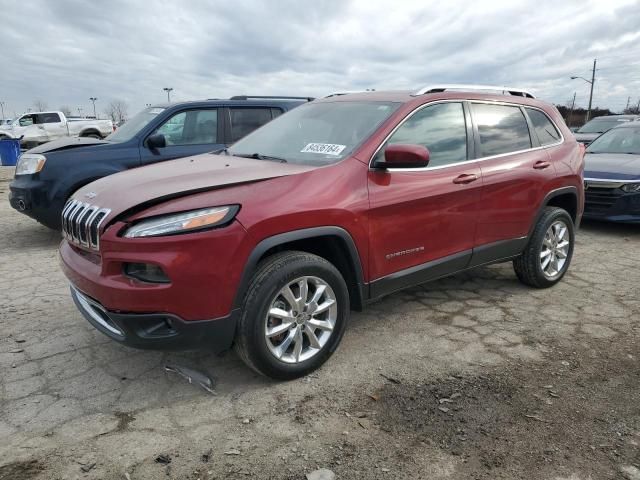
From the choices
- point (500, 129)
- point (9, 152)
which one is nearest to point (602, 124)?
point (500, 129)

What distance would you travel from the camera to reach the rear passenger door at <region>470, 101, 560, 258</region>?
3918 mm

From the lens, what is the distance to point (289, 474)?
2.24 m

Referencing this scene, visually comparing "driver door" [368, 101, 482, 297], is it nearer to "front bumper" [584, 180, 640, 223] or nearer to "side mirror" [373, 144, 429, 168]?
"side mirror" [373, 144, 429, 168]

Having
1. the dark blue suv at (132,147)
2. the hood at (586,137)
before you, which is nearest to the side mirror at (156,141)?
the dark blue suv at (132,147)

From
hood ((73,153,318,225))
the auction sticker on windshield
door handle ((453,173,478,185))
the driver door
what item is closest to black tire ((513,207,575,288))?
the driver door

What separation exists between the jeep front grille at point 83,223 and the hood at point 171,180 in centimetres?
4

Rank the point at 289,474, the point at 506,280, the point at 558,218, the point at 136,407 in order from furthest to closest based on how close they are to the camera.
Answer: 1. the point at 506,280
2. the point at 558,218
3. the point at 136,407
4. the point at 289,474

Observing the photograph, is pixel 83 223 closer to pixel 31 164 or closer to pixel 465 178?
pixel 465 178

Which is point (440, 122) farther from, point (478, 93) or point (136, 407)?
point (136, 407)

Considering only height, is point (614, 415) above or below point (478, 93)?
below

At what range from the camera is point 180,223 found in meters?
2.54

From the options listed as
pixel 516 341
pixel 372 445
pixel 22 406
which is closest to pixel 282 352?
pixel 372 445

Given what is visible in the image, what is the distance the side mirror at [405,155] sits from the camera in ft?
10.00

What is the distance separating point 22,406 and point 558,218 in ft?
14.6
